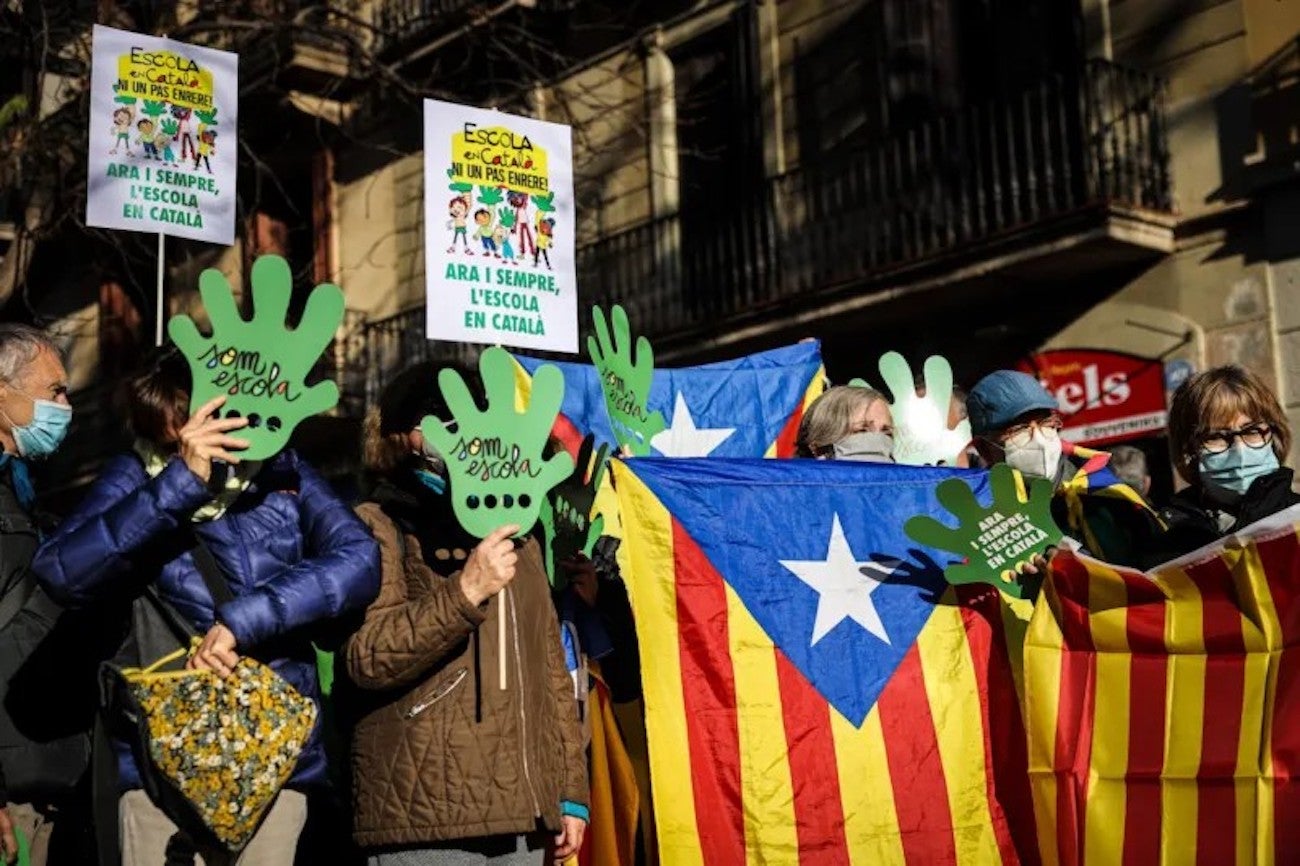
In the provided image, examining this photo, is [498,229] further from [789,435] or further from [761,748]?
[761,748]

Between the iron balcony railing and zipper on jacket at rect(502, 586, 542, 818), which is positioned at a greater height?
the iron balcony railing

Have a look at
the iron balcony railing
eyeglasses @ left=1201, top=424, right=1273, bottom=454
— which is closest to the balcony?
the iron balcony railing

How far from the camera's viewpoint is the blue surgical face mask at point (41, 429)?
4102 millimetres

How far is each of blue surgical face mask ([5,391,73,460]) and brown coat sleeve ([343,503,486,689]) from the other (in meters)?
0.82

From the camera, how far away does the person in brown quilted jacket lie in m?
3.96

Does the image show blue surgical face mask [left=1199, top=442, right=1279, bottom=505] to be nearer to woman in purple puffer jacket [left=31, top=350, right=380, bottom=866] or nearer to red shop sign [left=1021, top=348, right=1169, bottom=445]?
woman in purple puffer jacket [left=31, top=350, right=380, bottom=866]

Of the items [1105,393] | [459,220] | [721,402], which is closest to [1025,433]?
[721,402]

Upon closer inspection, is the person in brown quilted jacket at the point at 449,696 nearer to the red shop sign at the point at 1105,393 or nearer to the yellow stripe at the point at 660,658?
the yellow stripe at the point at 660,658

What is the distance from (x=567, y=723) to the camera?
4324mm

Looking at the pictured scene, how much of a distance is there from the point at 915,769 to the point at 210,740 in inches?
80.0

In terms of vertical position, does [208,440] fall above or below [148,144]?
below

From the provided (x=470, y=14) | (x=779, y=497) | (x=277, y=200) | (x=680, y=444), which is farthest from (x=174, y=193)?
(x=277, y=200)

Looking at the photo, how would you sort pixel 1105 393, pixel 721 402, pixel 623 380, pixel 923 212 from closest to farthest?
pixel 623 380, pixel 721 402, pixel 1105 393, pixel 923 212

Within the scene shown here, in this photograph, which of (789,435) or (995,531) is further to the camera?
(789,435)
